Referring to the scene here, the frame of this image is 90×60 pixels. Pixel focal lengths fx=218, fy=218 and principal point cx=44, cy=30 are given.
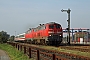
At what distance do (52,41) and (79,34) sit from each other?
190ft

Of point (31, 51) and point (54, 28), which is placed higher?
point (54, 28)

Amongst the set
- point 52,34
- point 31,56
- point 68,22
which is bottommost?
point 31,56

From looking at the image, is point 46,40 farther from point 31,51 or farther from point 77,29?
point 77,29

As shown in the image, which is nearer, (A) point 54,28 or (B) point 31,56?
(B) point 31,56

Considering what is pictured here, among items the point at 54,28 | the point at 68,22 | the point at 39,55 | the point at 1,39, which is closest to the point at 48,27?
the point at 54,28

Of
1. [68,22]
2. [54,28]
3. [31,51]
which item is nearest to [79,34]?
[68,22]

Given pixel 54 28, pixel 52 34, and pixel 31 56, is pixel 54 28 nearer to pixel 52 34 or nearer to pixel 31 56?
pixel 52 34

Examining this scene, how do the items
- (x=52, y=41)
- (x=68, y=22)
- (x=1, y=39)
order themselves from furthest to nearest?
(x=1, y=39), (x=68, y=22), (x=52, y=41)

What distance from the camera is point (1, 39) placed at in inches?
3118

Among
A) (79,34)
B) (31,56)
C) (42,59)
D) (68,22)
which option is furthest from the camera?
(79,34)

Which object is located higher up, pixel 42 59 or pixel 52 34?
pixel 52 34

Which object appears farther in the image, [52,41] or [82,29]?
[82,29]

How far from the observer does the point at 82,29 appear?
83250mm

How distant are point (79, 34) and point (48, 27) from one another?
5730cm
